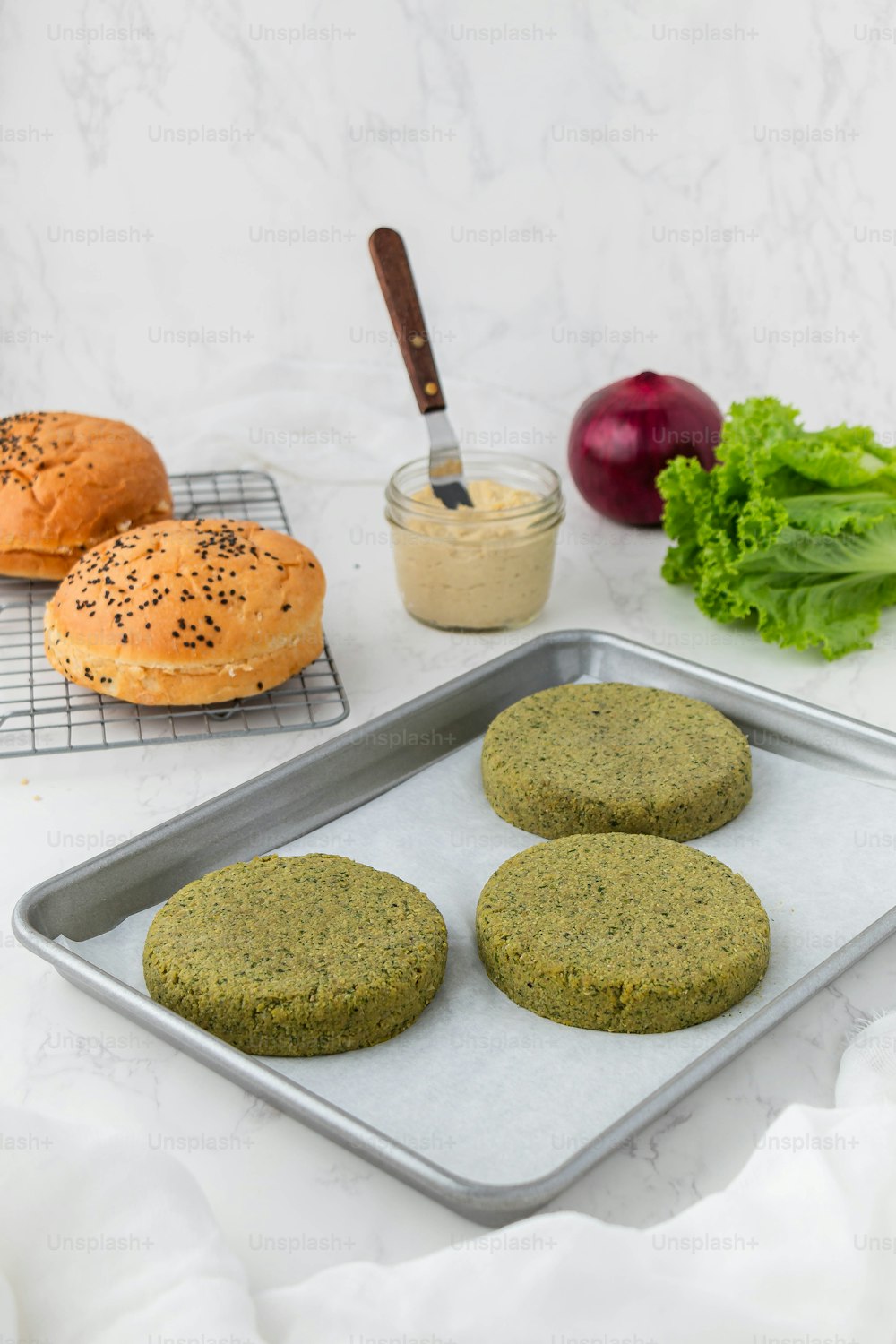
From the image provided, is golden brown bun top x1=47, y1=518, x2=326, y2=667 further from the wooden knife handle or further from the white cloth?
the white cloth

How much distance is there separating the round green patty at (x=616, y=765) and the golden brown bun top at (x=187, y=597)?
0.36m

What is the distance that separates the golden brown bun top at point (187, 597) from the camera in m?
1.90

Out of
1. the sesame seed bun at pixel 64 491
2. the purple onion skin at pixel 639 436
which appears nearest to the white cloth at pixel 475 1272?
the sesame seed bun at pixel 64 491

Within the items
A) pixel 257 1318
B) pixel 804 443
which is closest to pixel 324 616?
pixel 804 443

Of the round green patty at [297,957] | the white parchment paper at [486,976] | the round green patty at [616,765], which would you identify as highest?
the round green patty at [297,957]

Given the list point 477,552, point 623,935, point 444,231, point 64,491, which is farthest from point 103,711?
point 444,231

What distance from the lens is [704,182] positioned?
290 cm

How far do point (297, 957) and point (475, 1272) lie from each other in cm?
40

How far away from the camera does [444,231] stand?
2.94m

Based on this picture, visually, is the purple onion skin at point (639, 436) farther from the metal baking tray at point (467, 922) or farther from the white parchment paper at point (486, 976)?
the white parchment paper at point (486, 976)

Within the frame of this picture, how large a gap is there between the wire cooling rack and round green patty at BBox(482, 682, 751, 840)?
29 cm

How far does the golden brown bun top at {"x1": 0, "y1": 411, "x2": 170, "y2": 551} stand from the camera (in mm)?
2266

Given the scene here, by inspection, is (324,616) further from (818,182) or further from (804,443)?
(818,182)

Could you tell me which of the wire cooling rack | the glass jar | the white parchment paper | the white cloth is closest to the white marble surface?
the glass jar
